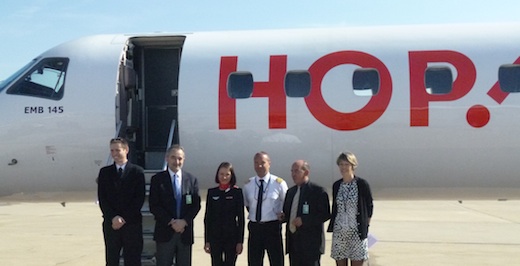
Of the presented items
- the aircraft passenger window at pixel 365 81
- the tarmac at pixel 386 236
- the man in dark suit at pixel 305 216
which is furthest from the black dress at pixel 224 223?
the tarmac at pixel 386 236

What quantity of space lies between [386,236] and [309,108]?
27.6 ft

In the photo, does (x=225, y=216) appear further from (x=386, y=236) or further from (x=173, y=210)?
(x=386, y=236)

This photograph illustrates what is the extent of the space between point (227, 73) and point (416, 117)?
302 cm

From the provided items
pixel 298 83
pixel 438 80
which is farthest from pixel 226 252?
pixel 438 80

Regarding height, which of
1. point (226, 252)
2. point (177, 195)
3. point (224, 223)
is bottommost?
point (226, 252)

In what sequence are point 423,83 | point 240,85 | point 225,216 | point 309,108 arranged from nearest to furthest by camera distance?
point 225,216 < point 423,83 < point 309,108 < point 240,85

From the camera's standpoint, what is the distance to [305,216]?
7.07 m

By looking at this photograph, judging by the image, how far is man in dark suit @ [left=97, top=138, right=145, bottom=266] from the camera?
23.9 feet

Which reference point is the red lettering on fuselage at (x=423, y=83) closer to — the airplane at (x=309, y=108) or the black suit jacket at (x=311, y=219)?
the airplane at (x=309, y=108)

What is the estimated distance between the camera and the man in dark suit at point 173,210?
7238 mm

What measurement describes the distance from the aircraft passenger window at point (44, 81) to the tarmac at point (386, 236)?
1.79m

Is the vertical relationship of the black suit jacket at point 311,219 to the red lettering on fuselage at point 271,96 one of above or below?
below

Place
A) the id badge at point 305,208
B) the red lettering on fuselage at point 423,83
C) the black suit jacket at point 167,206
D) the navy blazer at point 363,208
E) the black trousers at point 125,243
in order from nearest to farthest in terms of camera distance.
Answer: the navy blazer at point 363,208
the id badge at point 305,208
the black suit jacket at point 167,206
the black trousers at point 125,243
the red lettering on fuselage at point 423,83

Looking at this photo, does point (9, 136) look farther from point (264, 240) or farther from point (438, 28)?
point (438, 28)
